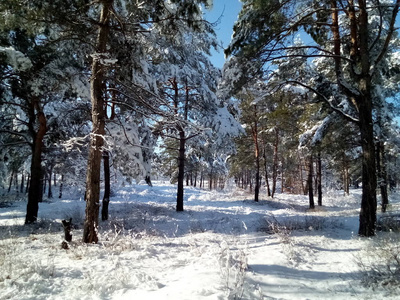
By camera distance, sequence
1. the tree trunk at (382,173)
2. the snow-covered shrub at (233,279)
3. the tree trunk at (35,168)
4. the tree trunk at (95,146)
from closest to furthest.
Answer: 1. the snow-covered shrub at (233,279)
2. the tree trunk at (95,146)
3. the tree trunk at (35,168)
4. the tree trunk at (382,173)

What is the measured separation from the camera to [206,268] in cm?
413

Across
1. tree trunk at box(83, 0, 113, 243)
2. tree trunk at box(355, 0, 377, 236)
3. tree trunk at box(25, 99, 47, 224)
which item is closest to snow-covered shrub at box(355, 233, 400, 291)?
tree trunk at box(355, 0, 377, 236)

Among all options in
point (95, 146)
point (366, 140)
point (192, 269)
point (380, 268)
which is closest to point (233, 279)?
point (192, 269)

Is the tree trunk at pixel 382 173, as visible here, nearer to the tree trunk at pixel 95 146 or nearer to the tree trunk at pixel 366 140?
the tree trunk at pixel 366 140

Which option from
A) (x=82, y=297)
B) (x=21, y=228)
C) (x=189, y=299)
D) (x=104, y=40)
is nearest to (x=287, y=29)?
(x=104, y=40)

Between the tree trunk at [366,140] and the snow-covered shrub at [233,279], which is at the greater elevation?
the tree trunk at [366,140]

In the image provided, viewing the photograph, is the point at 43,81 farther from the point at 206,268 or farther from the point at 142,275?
the point at 206,268

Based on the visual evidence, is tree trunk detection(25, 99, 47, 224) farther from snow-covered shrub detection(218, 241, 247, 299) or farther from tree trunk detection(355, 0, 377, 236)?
tree trunk detection(355, 0, 377, 236)

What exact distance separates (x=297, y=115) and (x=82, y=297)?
16323mm

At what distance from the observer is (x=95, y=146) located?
5809mm

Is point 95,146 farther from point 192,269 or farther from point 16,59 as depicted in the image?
point 192,269

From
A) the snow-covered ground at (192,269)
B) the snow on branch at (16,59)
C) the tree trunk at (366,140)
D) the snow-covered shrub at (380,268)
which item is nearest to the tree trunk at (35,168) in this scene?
the snow-covered ground at (192,269)

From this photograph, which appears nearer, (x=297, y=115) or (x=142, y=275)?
(x=142, y=275)

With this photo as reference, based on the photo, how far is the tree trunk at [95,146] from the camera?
586 cm
